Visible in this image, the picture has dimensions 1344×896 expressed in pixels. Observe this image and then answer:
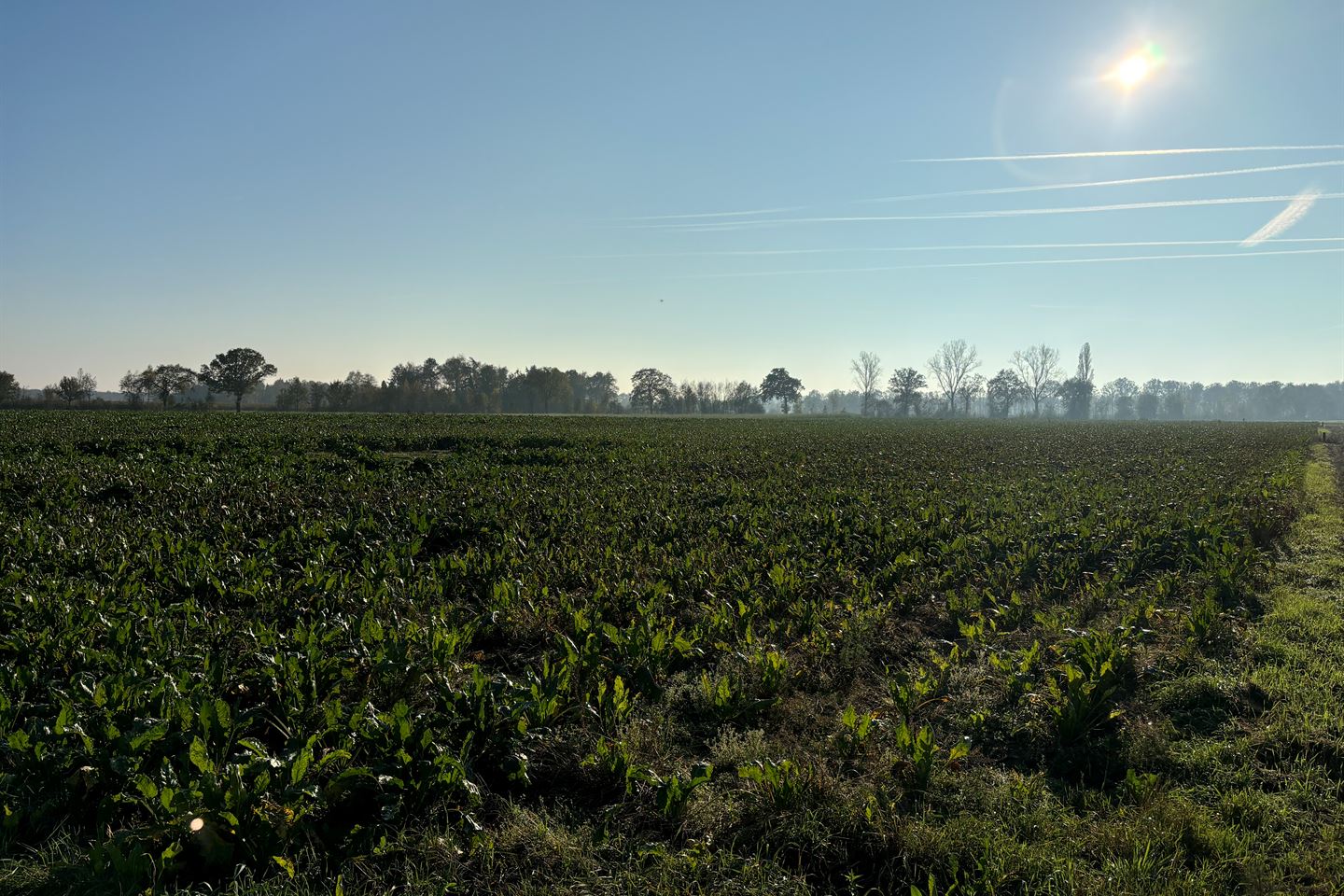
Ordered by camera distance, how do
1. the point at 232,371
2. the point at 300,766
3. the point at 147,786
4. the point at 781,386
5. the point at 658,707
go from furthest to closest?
the point at 781,386
the point at 232,371
the point at 658,707
the point at 300,766
the point at 147,786

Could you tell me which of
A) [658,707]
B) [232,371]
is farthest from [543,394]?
[658,707]

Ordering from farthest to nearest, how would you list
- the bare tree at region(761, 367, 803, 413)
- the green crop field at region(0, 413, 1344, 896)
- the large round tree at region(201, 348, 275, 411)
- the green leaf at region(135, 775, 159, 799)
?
1. the bare tree at region(761, 367, 803, 413)
2. the large round tree at region(201, 348, 275, 411)
3. the green crop field at region(0, 413, 1344, 896)
4. the green leaf at region(135, 775, 159, 799)

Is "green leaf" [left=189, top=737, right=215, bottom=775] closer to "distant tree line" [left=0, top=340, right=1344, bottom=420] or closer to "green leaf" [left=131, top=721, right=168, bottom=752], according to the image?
"green leaf" [left=131, top=721, right=168, bottom=752]

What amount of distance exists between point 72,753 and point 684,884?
318 cm

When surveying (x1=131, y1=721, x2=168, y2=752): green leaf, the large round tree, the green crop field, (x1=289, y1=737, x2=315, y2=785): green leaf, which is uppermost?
the large round tree

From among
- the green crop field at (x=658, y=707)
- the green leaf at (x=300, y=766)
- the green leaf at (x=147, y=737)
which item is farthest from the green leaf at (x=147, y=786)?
the green leaf at (x=300, y=766)

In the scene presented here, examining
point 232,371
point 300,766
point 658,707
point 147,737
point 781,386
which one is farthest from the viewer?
→ point 781,386

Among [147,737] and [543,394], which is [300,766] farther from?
[543,394]

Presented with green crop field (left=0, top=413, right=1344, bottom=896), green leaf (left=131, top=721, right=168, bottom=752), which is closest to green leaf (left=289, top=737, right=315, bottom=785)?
green crop field (left=0, top=413, right=1344, bottom=896)

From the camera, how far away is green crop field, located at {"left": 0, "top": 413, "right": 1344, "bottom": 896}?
3117 mm

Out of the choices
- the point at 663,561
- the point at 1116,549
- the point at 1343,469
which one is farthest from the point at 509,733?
the point at 1343,469

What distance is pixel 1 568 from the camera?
6.89 m

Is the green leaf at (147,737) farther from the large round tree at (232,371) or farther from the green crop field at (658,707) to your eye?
the large round tree at (232,371)

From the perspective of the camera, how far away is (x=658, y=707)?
4758mm
